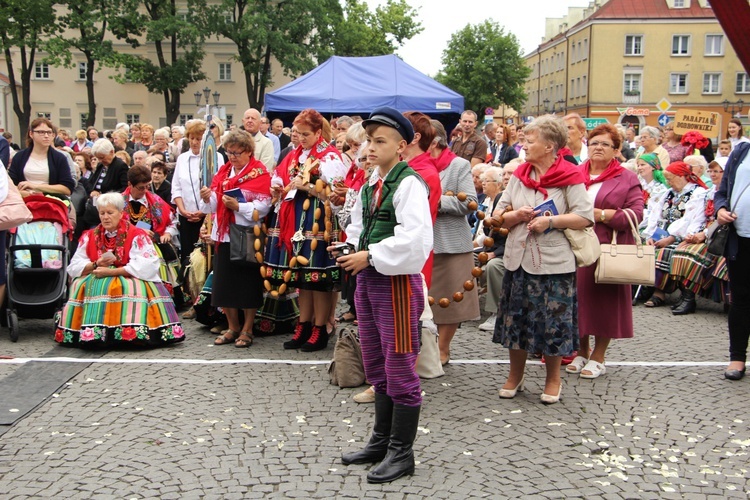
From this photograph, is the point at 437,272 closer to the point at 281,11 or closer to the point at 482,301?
the point at 482,301

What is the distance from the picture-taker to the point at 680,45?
6378cm

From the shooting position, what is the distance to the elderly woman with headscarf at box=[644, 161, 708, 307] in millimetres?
9227

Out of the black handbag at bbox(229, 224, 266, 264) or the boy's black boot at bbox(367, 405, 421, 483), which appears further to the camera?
the black handbag at bbox(229, 224, 266, 264)

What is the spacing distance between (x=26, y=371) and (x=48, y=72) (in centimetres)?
5680

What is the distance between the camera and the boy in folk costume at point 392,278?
12.9 ft

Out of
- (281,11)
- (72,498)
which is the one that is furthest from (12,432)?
(281,11)

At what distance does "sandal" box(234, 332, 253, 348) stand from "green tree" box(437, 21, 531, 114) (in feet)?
203

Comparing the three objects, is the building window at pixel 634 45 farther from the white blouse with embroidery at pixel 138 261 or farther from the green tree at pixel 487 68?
the white blouse with embroidery at pixel 138 261

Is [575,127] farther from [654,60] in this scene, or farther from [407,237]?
[654,60]

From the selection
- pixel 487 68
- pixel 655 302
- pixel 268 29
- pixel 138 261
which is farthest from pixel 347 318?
pixel 487 68

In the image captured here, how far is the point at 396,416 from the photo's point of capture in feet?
13.5

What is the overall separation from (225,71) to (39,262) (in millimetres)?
53427

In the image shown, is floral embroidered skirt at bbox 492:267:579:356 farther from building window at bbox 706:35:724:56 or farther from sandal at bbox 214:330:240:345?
building window at bbox 706:35:724:56

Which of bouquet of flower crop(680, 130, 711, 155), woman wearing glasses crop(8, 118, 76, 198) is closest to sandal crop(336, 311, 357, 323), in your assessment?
woman wearing glasses crop(8, 118, 76, 198)
